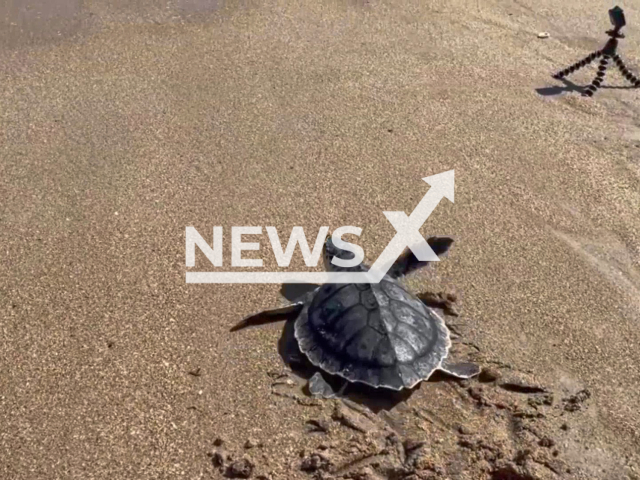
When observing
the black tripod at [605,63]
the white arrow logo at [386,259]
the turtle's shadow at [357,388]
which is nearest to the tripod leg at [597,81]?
the black tripod at [605,63]

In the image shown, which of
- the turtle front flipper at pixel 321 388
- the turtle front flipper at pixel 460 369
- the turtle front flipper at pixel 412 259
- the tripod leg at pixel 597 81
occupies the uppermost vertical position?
the tripod leg at pixel 597 81

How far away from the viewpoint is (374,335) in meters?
3.61

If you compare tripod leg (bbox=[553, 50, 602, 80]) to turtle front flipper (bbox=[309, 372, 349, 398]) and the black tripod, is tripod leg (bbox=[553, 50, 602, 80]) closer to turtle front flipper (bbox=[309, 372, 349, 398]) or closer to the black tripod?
the black tripod

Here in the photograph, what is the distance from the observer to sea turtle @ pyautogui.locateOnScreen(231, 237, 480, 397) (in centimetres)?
353

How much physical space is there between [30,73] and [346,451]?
4.90 metres

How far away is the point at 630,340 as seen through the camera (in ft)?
13.4

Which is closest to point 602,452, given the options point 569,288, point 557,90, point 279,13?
point 569,288

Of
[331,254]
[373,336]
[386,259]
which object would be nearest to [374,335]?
[373,336]

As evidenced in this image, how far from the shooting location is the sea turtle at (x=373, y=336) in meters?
3.53

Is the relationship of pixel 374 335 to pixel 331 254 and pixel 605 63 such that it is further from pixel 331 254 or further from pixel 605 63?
pixel 605 63

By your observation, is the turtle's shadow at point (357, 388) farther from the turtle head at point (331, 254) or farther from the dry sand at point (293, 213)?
the turtle head at point (331, 254)

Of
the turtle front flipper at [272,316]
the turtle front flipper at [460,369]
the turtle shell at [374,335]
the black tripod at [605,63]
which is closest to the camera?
the turtle shell at [374,335]

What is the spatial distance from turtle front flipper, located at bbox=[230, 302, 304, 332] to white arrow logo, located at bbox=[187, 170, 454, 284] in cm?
28

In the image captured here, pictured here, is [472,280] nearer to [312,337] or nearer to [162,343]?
[312,337]
